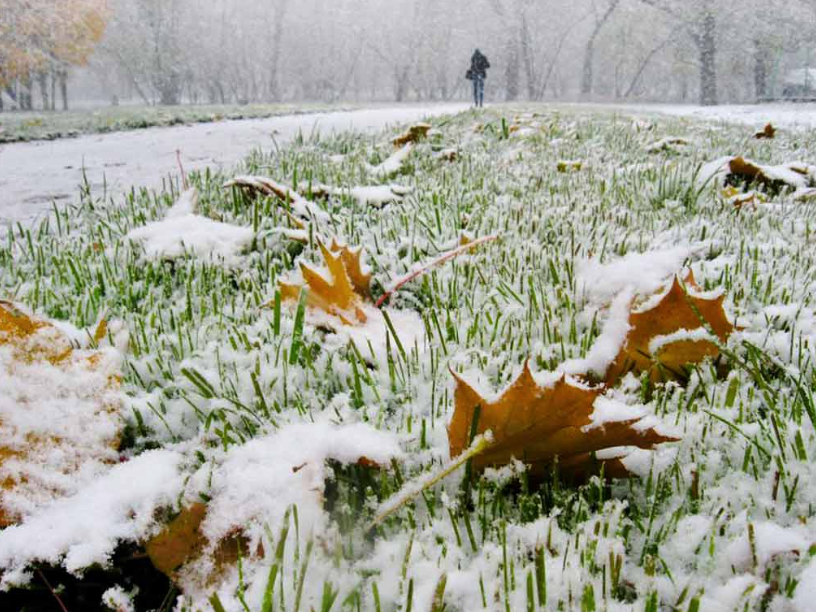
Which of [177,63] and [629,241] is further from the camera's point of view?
[177,63]

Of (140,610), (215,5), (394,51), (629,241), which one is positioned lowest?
(140,610)

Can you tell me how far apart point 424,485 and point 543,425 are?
0.16 metres

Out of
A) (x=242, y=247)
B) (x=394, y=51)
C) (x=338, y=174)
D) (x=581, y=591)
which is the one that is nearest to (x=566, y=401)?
(x=581, y=591)

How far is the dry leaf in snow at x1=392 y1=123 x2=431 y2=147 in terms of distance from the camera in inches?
149

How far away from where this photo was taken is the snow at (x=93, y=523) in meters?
0.66

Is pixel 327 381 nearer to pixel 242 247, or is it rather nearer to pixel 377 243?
pixel 377 243

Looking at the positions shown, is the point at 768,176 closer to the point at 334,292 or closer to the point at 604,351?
the point at 604,351

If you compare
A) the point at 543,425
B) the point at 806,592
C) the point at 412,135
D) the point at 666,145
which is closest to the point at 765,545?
the point at 806,592

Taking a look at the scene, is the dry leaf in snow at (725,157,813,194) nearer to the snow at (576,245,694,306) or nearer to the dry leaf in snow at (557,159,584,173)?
the dry leaf in snow at (557,159,584,173)

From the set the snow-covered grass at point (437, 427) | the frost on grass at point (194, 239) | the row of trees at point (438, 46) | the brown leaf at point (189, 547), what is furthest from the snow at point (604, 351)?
the row of trees at point (438, 46)

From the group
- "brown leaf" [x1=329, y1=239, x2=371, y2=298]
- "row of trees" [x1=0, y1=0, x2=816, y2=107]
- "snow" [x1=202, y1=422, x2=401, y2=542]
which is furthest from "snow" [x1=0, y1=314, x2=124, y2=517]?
"row of trees" [x1=0, y1=0, x2=816, y2=107]

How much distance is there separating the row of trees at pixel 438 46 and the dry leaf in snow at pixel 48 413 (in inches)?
892

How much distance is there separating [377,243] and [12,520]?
3.81 ft

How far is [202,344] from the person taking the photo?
115 centimetres
